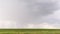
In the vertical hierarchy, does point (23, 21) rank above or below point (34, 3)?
below

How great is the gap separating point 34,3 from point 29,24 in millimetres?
319

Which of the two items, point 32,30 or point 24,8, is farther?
point 24,8

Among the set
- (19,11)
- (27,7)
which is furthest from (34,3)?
(19,11)

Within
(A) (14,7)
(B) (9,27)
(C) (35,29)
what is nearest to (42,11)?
(C) (35,29)

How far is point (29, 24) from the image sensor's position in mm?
1217

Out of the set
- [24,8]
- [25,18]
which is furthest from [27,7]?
[25,18]

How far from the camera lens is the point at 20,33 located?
115 centimetres

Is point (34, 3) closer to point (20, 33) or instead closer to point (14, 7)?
point (14, 7)

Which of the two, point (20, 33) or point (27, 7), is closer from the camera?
Answer: point (20, 33)

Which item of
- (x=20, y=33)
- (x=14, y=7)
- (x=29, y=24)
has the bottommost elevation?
(x=20, y=33)

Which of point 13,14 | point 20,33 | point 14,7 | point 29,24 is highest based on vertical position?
point 14,7

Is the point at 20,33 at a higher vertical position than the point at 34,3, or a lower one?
lower

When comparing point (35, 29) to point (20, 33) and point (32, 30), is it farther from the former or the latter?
point (20, 33)

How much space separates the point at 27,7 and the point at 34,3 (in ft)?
0.40
